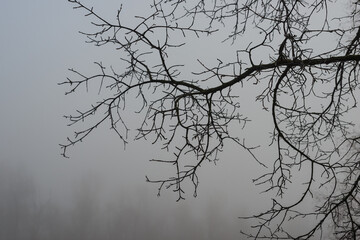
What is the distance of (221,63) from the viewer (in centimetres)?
329

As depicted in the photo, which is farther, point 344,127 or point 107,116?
point 344,127

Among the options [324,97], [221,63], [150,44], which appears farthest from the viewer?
[324,97]

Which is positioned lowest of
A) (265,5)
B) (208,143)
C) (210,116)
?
(208,143)

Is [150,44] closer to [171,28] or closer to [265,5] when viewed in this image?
[171,28]

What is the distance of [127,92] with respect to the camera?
11.2 feet

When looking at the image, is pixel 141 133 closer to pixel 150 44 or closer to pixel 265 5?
pixel 150 44

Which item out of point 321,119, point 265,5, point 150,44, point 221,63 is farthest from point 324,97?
point 150,44

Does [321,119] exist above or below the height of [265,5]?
below

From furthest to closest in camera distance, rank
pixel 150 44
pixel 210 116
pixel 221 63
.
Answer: pixel 210 116 < pixel 221 63 < pixel 150 44

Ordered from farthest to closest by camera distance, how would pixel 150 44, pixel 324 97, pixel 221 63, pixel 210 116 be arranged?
pixel 324 97 < pixel 210 116 < pixel 221 63 < pixel 150 44

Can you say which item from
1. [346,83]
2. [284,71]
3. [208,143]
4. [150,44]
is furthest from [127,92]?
[346,83]

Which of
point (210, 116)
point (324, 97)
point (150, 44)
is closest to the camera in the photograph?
point (150, 44)

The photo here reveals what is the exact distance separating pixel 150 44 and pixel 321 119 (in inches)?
76.4

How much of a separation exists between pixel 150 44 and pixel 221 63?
0.57m
